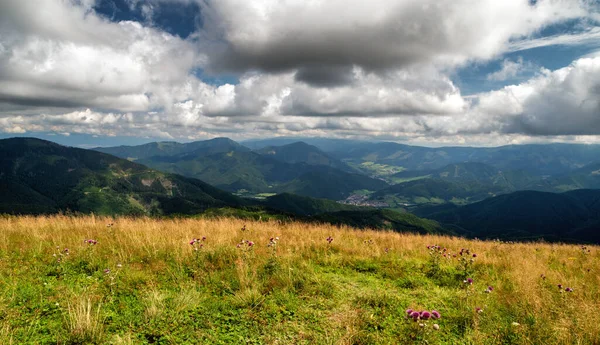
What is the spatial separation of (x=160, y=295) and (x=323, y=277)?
376 cm

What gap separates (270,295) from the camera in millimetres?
6102

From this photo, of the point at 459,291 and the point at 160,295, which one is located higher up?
the point at 160,295

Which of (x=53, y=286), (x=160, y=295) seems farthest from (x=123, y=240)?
(x=160, y=295)

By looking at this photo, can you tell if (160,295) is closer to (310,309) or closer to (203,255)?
(203,255)

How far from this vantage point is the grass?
15.5 ft

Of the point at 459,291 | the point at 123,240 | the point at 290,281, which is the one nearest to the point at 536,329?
the point at 459,291

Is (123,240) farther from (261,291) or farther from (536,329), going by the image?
(536,329)

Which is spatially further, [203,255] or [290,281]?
[203,255]

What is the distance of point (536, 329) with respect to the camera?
4.96 meters

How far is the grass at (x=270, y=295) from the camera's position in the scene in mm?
4730

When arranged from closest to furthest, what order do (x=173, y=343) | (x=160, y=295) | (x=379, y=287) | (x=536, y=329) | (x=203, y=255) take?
(x=173, y=343), (x=536, y=329), (x=160, y=295), (x=379, y=287), (x=203, y=255)

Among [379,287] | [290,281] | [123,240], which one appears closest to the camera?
[290,281]

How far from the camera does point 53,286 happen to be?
611cm

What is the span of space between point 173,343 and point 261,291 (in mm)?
2112
